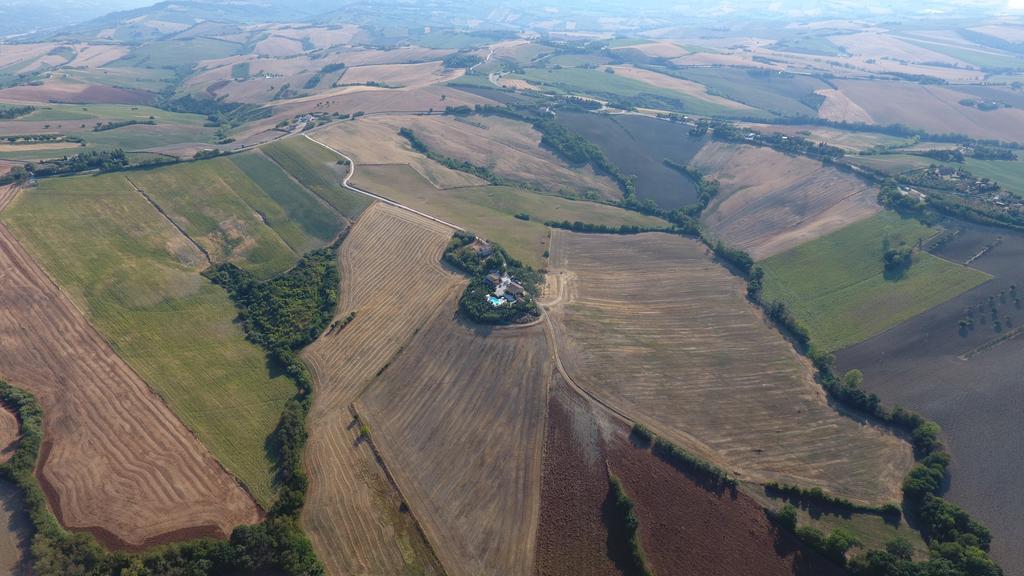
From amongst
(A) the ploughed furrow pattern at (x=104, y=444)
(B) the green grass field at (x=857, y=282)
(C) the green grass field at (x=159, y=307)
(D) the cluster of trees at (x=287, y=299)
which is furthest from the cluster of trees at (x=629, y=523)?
(D) the cluster of trees at (x=287, y=299)

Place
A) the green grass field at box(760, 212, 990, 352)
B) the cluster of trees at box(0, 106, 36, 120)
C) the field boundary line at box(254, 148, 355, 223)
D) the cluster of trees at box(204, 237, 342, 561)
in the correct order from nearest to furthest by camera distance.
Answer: the cluster of trees at box(204, 237, 342, 561), the green grass field at box(760, 212, 990, 352), the field boundary line at box(254, 148, 355, 223), the cluster of trees at box(0, 106, 36, 120)

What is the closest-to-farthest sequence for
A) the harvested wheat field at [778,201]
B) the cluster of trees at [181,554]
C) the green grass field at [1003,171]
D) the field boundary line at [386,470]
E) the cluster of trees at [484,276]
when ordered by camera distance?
the cluster of trees at [181,554], the field boundary line at [386,470], the cluster of trees at [484,276], the harvested wheat field at [778,201], the green grass field at [1003,171]

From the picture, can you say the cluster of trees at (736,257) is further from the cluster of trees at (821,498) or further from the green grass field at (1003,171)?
the green grass field at (1003,171)

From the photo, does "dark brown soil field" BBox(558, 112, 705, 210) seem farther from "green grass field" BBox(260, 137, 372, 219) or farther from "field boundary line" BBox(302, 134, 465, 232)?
"green grass field" BBox(260, 137, 372, 219)

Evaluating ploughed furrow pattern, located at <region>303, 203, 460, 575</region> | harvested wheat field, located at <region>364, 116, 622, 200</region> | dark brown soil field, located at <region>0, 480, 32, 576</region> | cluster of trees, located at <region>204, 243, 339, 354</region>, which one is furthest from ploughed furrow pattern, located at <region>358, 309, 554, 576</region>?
harvested wheat field, located at <region>364, 116, 622, 200</region>

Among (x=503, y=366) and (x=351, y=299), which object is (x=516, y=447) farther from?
(x=351, y=299)

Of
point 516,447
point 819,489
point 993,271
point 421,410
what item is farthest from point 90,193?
point 993,271
